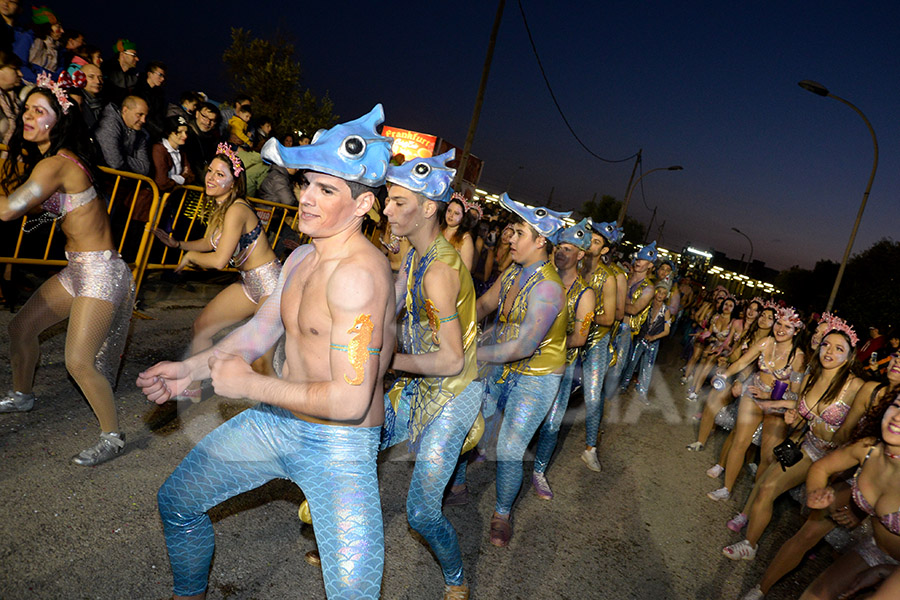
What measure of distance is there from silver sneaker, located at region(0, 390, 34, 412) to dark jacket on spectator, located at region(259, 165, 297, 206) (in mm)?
5193

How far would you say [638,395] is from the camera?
9227mm

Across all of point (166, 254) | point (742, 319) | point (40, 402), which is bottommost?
point (40, 402)

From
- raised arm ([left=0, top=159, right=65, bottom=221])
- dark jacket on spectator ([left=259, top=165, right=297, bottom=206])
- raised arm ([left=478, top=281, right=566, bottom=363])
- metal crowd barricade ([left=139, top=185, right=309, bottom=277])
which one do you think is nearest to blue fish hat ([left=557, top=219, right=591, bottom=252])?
raised arm ([left=478, top=281, right=566, bottom=363])

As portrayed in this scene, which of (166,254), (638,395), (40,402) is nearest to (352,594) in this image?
(40,402)

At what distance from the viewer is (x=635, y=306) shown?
7.42 meters

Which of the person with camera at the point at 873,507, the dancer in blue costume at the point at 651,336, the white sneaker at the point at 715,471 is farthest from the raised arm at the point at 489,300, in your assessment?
the dancer in blue costume at the point at 651,336

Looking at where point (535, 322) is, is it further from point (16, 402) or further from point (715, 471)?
point (715, 471)

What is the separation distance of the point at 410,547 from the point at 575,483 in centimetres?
221

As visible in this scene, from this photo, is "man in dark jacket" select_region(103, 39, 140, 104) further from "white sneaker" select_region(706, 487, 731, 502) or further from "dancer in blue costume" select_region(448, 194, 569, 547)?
"white sneaker" select_region(706, 487, 731, 502)

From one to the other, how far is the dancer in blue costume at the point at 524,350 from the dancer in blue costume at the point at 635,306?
3735mm

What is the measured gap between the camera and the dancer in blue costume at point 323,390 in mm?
1856

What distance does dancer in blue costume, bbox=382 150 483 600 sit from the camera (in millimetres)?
2830

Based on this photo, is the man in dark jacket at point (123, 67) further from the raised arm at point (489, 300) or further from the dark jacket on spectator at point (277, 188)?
the raised arm at point (489, 300)

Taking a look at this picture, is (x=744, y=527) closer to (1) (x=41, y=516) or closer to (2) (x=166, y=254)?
(1) (x=41, y=516)
